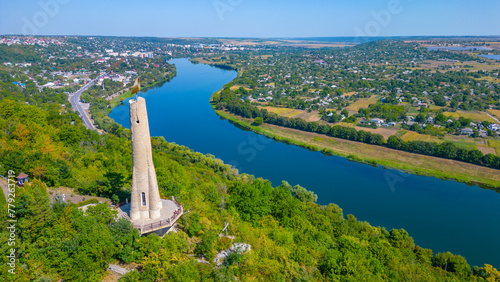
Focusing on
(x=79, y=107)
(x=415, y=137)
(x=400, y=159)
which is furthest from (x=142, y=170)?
(x=79, y=107)

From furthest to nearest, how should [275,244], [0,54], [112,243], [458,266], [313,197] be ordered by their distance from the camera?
[0,54], [313,197], [458,266], [275,244], [112,243]

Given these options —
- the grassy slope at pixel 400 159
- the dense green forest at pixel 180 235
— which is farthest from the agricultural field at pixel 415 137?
the dense green forest at pixel 180 235

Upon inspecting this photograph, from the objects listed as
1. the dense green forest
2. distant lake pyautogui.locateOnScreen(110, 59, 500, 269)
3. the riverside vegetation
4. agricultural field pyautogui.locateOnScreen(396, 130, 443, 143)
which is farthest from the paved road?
agricultural field pyautogui.locateOnScreen(396, 130, 443, 143)

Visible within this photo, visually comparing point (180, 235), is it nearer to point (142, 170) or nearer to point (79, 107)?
point (142, 170)

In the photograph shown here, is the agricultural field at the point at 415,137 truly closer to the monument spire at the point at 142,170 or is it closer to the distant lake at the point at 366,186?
the distant lake at the point at 366,186

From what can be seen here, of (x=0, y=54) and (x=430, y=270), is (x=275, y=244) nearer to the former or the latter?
(x=430, y=270)

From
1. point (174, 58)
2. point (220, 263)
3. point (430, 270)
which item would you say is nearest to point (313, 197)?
point (430, 270)

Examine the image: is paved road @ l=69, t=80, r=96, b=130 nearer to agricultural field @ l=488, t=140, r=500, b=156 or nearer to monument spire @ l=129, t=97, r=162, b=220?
monument spire @ l=129, t=97, r=162, b=220
